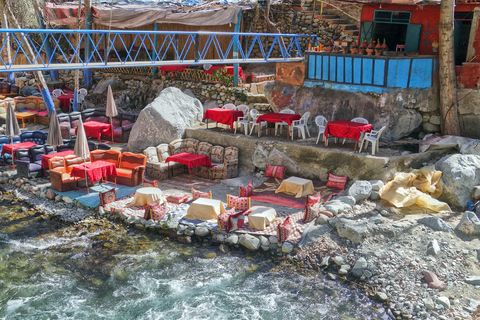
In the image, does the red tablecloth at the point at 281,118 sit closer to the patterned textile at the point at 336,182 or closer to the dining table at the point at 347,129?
the dining table at the point at 347,129

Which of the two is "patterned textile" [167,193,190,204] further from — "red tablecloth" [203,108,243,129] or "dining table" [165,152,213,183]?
"red tablecloth" [203,108,243,129]

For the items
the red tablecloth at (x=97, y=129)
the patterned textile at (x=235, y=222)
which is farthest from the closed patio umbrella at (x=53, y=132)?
the patterned textile at (x=235, y=222)

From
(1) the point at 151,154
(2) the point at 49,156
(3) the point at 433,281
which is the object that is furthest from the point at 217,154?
(3) the point at 433,281

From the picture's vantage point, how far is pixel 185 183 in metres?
14.0

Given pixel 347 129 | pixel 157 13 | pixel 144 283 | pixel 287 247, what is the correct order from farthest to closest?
pixel 157 13 < pixel 347 129 < pixel 287 247 < pixel 144 283

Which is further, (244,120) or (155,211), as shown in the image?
(244,120)

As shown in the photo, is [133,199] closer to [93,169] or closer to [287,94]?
[93,169]

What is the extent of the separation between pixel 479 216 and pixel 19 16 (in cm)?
2498

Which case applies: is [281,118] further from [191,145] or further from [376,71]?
[376,71]

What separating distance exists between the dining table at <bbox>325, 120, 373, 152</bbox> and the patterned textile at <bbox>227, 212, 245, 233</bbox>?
4123mm

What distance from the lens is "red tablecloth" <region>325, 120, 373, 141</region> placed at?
43.9 ft

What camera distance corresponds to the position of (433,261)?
392 inches

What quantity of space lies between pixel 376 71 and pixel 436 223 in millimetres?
5543

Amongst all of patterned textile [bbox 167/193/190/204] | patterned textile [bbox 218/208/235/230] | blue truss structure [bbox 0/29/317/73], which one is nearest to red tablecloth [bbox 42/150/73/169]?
blue truss structure [bbox 0/29/317/73]
